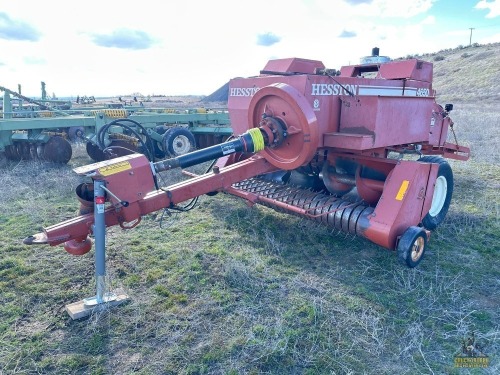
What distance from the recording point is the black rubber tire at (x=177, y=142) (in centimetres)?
906

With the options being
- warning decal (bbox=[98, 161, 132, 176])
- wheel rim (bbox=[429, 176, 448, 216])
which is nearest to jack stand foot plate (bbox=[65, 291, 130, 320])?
warning decal (bbox=[98, 161, 132, 176])

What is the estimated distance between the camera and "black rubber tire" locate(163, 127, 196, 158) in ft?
29.7

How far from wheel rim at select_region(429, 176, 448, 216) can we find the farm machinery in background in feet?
16.4

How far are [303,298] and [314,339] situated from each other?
56 centimetres

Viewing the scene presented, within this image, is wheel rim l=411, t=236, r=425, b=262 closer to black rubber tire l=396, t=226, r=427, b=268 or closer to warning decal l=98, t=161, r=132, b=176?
black rubber tire l=396, t=226, r=427, b=268

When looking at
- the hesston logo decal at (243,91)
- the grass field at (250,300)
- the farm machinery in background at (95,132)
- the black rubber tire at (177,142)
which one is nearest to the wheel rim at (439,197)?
the grass field at (250,300)

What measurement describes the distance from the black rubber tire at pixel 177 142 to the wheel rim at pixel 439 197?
18.2 feet

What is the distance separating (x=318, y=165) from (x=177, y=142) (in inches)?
183

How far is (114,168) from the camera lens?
10.6 feet

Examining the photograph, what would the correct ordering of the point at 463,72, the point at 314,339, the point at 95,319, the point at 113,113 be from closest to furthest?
the point at 314,339
the point at 95,319
the point at 113,113
the point at 463,72

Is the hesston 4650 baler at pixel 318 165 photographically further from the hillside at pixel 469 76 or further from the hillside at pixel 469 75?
the hillside at pixel 469 75

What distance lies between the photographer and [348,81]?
4582 millimetres

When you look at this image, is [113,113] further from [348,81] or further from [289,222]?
[348,81]

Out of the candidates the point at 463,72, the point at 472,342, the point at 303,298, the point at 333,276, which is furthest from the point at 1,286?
the point at 463,72
